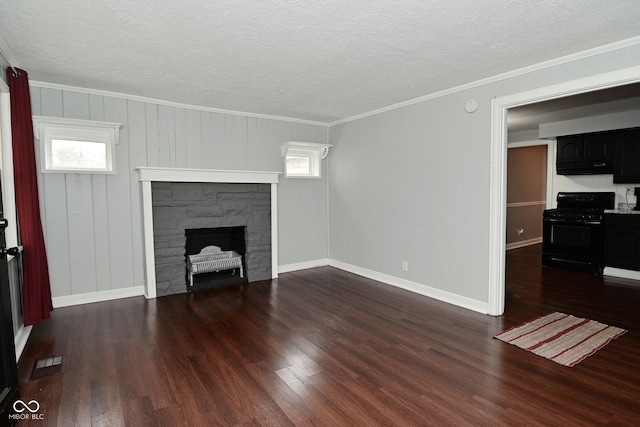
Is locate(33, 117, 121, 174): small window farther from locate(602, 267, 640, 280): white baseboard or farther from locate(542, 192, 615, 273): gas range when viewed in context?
locate(602, 267, 640, 280): white baseboard

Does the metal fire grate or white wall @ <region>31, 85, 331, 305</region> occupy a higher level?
white wall @ <region>31, 85, 331, 305</region>

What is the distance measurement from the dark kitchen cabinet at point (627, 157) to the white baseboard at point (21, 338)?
7.58 m

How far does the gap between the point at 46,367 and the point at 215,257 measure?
94.0 inches

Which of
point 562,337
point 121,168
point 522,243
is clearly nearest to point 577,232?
point 522,243

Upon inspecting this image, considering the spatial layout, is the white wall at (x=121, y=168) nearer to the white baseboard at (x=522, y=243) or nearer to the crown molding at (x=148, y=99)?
the crown molding at (x=148, y=99)

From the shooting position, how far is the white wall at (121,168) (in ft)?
12.3

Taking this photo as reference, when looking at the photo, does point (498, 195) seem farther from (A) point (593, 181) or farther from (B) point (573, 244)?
(A) point (593, 181)

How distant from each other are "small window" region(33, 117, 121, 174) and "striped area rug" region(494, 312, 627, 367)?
4532mm

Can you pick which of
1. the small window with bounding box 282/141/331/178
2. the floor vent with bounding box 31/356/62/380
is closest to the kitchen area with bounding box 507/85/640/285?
the small window with bounding box 282/141/331/178

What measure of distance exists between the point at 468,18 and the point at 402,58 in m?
0.72

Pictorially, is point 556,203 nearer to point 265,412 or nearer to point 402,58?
point 402,58

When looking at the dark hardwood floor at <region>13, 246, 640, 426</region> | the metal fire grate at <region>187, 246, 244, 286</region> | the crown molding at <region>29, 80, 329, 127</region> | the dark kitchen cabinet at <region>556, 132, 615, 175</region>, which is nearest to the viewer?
the dark hardwood floor at <region>13, 246, 640, 426</region>

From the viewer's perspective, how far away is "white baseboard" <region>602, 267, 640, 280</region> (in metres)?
4.92

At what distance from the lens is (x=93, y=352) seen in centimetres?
275
